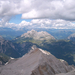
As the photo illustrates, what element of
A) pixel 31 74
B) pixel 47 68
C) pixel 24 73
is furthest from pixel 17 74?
pixel 47 68

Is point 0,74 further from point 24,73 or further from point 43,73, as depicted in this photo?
point 43,73

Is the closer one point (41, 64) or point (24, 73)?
point (24, 73)

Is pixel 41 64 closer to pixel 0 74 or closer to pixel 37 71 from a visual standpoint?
pixel 37 71

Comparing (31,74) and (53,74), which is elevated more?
(31,74)

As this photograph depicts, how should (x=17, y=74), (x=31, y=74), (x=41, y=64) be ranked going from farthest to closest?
(x=41, y=64), (x=17, y=74), (x=31, y=74)

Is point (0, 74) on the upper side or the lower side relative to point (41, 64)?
lower

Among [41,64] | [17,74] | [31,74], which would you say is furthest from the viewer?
[41,64]

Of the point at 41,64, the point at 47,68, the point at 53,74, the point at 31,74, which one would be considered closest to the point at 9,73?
the point at 31,74

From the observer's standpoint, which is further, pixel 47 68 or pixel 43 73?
pixel 47 68
